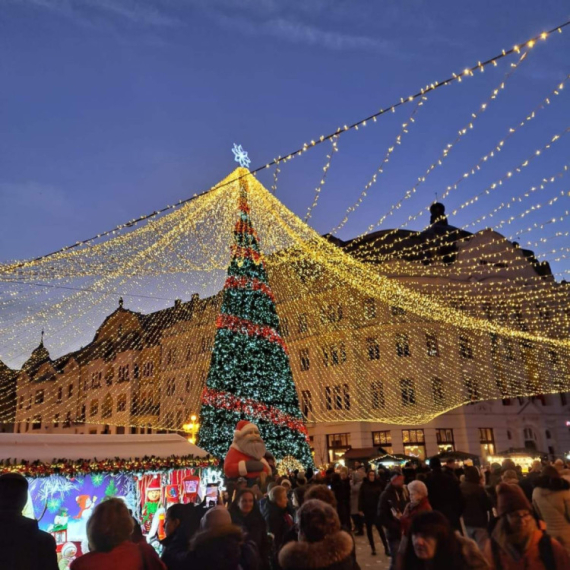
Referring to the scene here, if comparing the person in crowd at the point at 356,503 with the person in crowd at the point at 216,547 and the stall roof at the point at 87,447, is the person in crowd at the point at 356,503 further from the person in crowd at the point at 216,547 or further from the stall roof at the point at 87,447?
the person in crowd at the point at 216,547

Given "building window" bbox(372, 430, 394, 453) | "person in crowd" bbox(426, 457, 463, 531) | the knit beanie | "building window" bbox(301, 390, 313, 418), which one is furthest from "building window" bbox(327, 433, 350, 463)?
the knit beanie

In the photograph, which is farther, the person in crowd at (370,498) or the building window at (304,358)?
the building window at (304,358)

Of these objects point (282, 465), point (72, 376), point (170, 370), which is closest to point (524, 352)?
point (282, 465)

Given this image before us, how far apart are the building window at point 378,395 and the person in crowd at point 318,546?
27963 mm

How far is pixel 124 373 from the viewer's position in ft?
140

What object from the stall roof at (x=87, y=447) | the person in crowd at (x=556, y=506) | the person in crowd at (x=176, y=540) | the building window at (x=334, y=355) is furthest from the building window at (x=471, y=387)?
the person in crowd at (x=176, y=540)

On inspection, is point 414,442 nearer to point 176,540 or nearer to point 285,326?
point 285,326

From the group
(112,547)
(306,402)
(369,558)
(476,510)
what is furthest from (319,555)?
(306,402)

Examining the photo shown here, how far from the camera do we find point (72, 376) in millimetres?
45438

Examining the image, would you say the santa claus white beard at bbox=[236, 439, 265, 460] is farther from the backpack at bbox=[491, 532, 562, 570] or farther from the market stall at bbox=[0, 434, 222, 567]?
the backpack at bbox=[491, 532, 562, 570]

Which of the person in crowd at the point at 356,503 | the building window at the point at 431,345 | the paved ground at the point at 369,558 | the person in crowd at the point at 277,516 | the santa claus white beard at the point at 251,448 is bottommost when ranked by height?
the paved ground at the point at 369,558

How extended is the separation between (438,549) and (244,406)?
13.9m

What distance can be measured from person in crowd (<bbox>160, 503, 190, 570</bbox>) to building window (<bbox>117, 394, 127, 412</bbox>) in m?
39.0

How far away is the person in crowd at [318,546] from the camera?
10.0 feet
